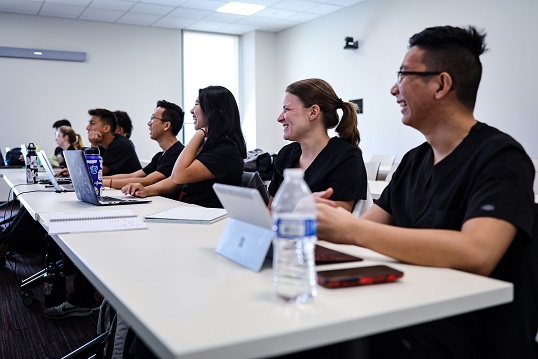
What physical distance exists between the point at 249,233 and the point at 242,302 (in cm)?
26

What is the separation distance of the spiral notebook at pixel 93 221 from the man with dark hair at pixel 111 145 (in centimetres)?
210

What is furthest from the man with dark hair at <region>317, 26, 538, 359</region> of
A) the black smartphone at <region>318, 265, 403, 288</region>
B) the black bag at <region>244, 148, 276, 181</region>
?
the black bag at <region>244, 148, 276, 181</region>

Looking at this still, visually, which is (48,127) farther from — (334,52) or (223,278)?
(223,278)

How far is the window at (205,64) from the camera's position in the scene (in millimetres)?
9016

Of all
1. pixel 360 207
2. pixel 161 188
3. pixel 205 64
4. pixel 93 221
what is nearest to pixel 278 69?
pixel 205 64

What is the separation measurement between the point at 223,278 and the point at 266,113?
8342mm

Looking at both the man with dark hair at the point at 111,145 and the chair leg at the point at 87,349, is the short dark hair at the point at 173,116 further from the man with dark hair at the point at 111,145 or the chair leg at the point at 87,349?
the chair leg at the point at 87,349

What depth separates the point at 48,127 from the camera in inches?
314

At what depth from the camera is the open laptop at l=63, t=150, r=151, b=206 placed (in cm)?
219

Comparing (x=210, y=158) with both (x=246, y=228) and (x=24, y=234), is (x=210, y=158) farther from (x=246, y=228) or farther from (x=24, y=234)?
(x=24, y=234)

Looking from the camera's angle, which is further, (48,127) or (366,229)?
(48,127)

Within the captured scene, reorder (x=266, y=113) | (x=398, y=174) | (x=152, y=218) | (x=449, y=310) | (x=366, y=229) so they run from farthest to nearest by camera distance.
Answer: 1. (x=266, y=113)
2. (x=152, y=218)
3. (x=398, y=174)
4. (x=366, y=229)
5. (x=449, y=310)

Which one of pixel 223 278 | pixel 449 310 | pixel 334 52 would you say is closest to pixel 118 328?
pixel 223 278

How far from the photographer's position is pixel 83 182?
2.28 m
